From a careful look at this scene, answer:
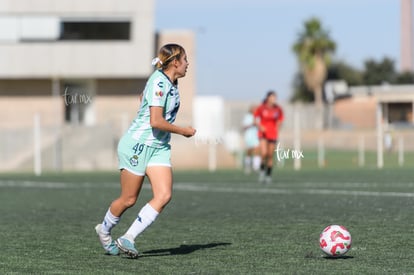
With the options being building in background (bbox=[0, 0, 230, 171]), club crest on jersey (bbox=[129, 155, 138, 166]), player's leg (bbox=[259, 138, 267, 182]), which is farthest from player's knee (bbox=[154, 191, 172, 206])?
building in background (bbox=[0, 0, 230, 171])

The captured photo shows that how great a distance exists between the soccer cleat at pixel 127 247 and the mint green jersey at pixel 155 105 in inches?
35.0

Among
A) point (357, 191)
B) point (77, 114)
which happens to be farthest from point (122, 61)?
point (357, 191)

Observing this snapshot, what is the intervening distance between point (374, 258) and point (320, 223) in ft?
11.0

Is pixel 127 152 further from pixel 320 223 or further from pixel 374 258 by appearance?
pixel 320 223

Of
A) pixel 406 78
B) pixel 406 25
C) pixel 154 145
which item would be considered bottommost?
pixel 154 145

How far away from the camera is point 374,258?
8.99 m

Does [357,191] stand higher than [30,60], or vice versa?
[30,60]

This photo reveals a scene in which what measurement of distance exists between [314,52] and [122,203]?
261ft

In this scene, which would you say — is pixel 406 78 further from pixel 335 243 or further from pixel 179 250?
pixel 335 243

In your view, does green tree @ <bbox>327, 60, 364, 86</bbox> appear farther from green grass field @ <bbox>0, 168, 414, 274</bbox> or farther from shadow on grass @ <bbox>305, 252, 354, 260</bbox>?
shadow on grass @ <bbox>305, 252, 354, 260</bbox>

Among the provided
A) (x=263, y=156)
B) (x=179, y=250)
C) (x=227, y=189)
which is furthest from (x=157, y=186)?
(x=263, y=156)

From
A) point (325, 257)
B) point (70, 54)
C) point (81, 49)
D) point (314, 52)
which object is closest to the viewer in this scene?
point (325, 257)

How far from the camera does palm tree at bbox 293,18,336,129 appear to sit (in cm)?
8769

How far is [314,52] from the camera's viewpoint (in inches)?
3472
